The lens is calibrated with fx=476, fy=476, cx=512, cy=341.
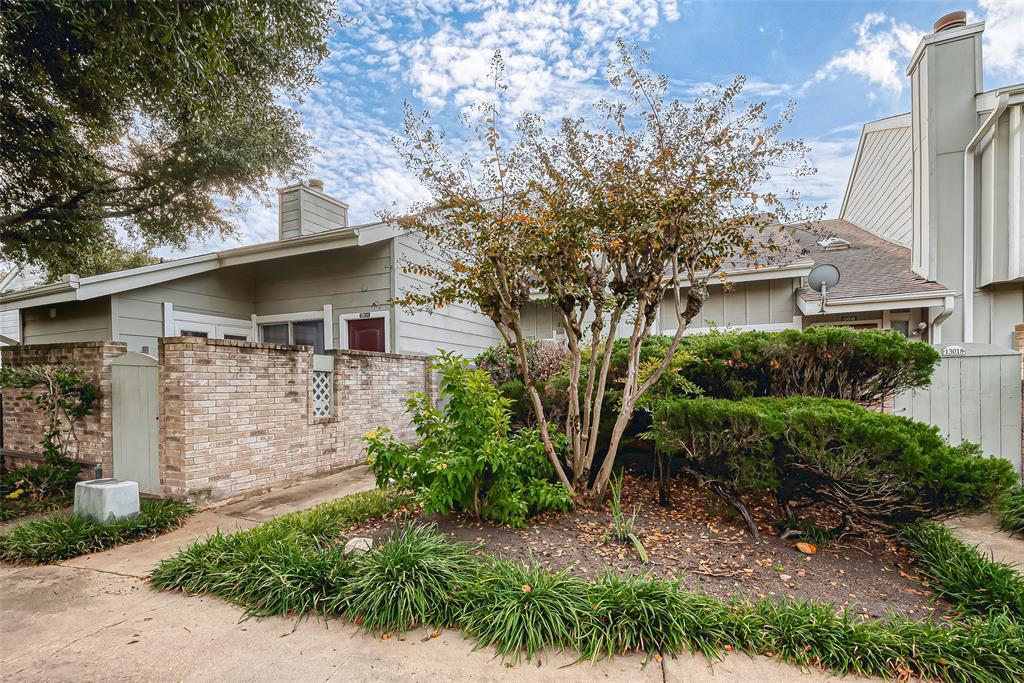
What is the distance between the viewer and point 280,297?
29.6 feet

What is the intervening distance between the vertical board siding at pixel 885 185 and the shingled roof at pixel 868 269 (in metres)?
0.35

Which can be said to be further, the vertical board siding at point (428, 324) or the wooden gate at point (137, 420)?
the vertical board siding at point (428, 324)

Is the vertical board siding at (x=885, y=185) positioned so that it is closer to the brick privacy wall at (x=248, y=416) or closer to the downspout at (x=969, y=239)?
the downspout at (x=969, y=239)

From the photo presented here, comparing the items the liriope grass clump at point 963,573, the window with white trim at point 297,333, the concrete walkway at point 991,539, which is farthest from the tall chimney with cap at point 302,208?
the concrete walkway at point 991,539

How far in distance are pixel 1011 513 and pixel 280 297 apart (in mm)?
10223

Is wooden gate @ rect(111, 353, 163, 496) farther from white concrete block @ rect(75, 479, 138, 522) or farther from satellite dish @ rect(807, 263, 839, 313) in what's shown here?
satellite dish @ rect(807, 263, 839, 313)

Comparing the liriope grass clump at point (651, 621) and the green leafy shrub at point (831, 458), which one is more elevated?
the green leafy shrub at point (831, 458)

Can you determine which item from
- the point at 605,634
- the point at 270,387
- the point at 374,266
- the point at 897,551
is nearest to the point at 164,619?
the point at 605,634

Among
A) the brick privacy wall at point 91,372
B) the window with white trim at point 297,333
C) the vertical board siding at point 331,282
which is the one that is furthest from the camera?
the window with white trim at point 297,333

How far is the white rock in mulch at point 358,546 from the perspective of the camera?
313cm

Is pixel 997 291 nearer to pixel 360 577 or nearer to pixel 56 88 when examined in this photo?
pixel 360 577

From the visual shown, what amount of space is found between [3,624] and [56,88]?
22.7ft

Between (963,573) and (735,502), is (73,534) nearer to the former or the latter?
(735,502)

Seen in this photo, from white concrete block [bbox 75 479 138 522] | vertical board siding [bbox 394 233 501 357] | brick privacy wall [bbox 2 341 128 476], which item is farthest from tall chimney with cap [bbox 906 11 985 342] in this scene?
brick privacy wall [bbox 2 341 128 476]
